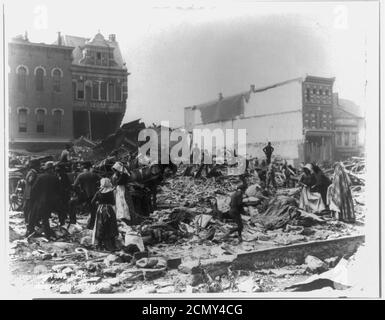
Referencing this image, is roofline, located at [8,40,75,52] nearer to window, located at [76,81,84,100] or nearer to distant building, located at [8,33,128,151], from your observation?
distant building, located at [8,33,128,151]

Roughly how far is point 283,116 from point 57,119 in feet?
9.80

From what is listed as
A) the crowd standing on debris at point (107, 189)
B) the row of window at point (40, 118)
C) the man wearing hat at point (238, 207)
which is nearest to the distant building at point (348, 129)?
the crowd standing on debris at point (107, 189)

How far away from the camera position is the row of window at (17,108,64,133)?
6652 mm

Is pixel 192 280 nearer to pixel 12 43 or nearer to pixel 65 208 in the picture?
pixel 65 208

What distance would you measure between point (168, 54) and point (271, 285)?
3299 mm

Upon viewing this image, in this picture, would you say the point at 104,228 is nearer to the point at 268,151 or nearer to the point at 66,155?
the point at 66,155

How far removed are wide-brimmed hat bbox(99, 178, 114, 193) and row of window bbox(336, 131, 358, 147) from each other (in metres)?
3.09

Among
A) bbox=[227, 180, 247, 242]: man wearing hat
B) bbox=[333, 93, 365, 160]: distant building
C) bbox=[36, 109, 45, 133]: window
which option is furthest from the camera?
bbox=[333, 93, 365, 160]: distant building

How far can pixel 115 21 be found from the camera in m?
6.70

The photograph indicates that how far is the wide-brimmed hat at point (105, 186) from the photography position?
667cm

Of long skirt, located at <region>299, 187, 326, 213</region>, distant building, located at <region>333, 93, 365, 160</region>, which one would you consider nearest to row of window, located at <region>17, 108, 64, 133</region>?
long skirt, located at <region>299, 187, 326, 213</region>

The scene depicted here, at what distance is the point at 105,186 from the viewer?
6672mm

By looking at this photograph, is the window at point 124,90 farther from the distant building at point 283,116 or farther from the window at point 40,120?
the window at point 40,120
